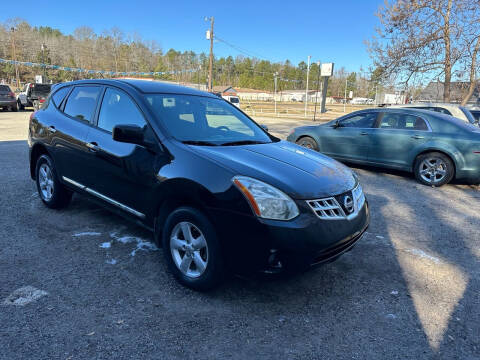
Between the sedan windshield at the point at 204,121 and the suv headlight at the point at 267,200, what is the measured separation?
0.82m

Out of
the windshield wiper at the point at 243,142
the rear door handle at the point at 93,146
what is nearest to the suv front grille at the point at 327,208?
the windshield wiper at the point at 243,142

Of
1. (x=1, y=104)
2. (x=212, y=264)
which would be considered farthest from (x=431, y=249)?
(x=1, y=104)

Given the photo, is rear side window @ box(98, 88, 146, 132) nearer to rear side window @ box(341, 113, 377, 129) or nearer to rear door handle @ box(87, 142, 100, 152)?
rear door handle @ box(87, 142, 100, 152)

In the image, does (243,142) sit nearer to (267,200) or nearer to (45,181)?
(267,200)

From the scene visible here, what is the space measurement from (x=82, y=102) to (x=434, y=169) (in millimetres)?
6507

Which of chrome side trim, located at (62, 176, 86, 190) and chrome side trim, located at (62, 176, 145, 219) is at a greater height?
chrome side trim, located at (62, 176, 86, 190)

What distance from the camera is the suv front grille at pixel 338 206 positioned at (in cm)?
259

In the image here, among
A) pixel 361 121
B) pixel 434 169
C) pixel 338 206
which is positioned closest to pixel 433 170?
pixel 434 169

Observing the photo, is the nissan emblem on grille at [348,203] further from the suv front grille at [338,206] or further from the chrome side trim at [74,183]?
the chrome side trim at [74,183]

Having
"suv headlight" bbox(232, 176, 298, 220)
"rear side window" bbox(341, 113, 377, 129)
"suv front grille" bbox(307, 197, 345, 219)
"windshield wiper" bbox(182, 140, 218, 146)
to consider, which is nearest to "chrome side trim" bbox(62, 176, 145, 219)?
"windshield wiper" bbox(182, 140, 218, 146)

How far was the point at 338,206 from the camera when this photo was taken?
8.97 feet

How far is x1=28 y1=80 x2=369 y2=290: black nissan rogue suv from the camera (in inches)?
98.2

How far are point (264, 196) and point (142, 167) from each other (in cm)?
122

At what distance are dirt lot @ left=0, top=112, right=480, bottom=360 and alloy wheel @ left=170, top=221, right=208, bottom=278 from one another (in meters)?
0.21
